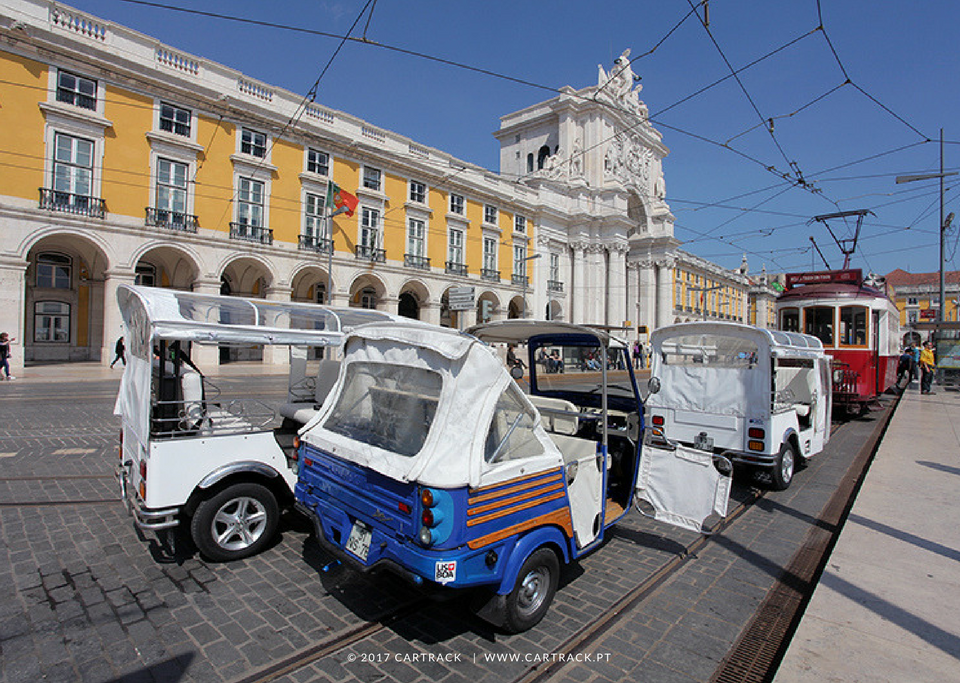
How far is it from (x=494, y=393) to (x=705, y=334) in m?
5.60

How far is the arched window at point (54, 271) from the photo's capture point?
74.8 feet

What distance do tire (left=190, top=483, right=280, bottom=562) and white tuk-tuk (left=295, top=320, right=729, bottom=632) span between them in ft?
2.32

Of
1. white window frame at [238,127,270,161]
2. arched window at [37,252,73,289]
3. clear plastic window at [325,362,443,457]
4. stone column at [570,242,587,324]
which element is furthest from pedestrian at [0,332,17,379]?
stone column at [570,242,587,324]

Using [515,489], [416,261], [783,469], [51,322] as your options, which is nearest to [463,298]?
[416,261]

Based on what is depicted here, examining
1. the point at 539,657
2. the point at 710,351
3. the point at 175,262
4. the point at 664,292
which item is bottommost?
the point at 539,657

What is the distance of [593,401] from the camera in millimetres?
5824

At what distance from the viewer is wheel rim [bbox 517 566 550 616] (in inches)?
135

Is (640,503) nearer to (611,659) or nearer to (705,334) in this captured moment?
(611,659)

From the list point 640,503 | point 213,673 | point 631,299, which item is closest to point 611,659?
point 640,503

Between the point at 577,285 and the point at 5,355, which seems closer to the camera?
the point at 5,355

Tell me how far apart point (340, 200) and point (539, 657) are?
1013 inches

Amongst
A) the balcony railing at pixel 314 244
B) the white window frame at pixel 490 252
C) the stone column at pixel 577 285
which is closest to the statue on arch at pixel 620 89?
the stone column at pixel 577 285

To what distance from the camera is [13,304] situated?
59.9ft

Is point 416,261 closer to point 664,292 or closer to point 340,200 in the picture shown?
point 340,200
